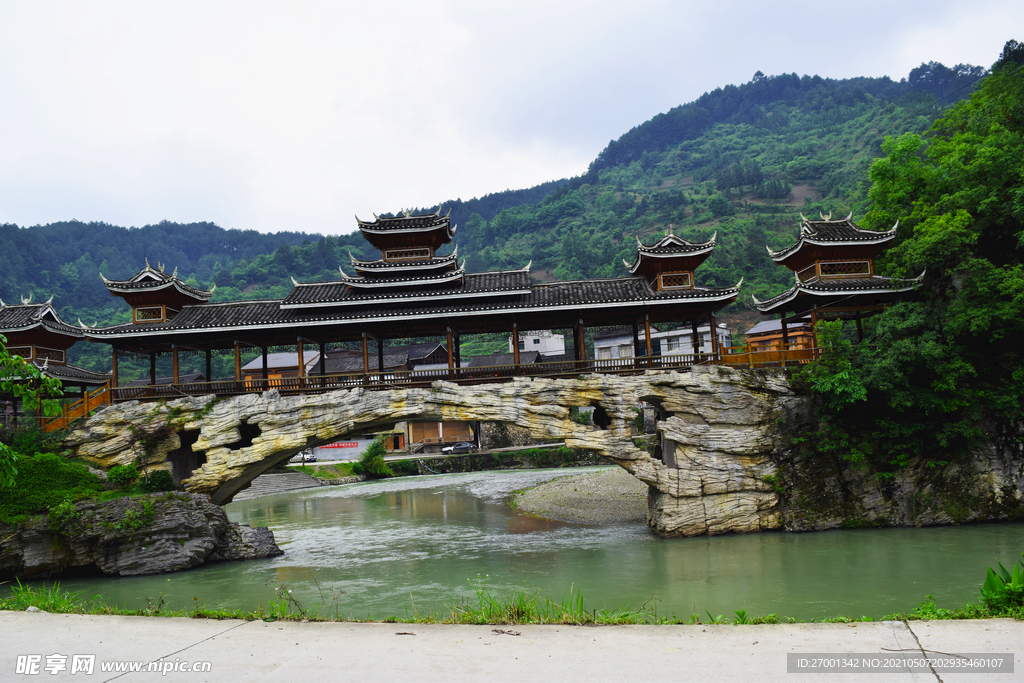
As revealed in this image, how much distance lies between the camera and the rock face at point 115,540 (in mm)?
15016

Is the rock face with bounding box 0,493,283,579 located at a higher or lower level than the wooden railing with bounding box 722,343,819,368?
lower

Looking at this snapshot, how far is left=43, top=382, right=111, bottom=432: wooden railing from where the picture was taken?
18375 millimetres

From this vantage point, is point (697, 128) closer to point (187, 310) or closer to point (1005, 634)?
point (187, 310)

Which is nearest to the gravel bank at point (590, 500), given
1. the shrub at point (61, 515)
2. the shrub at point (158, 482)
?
the shrub at point (158, 482)

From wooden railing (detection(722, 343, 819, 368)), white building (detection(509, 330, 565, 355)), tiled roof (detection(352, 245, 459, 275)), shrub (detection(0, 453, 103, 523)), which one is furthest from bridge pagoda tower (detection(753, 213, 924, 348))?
white building (detection(509, 330, 565, 355))

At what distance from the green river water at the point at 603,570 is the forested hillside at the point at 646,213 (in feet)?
112

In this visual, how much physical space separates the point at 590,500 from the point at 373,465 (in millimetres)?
18856

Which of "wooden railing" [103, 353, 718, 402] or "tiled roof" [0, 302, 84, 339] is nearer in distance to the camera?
"wooden railing" [103, 353, 718, 402]

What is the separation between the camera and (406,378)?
19109 millimetres

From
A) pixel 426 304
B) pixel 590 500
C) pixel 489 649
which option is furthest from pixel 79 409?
pixel 489 649

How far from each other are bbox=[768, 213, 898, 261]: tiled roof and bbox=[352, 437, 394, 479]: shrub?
27803 mm

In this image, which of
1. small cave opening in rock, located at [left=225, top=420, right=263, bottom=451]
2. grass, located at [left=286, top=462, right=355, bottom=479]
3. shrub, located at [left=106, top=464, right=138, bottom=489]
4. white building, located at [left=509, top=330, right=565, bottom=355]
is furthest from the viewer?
white building, located at [left=509, top=330, right=565, bottom=355]

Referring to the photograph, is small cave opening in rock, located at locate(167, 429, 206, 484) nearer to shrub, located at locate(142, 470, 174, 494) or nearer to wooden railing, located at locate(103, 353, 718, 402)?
shrub, located at locate(142, 470, 174, 494)

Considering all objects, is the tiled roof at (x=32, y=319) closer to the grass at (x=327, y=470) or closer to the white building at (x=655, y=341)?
the grass at (x=327, y=470)
